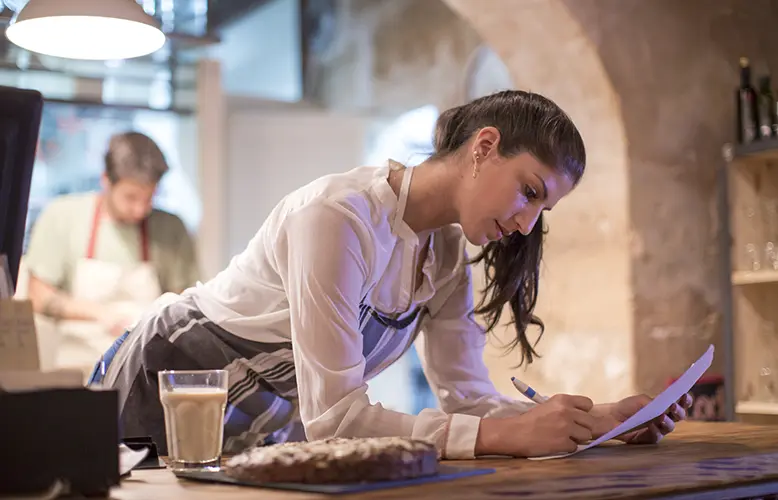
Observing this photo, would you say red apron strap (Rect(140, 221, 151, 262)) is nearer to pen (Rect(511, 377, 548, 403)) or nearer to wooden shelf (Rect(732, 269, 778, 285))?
wooden shelf (Rect(732, 269, 778, 285))

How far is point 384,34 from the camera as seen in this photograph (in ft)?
18.0

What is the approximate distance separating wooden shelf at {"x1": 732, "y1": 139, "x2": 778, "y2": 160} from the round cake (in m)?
2.31

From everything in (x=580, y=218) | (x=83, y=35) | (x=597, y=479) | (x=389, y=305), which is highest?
(x=83, y=35)

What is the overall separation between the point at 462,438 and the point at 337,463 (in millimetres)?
395

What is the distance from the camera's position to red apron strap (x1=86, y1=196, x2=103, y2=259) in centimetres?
459

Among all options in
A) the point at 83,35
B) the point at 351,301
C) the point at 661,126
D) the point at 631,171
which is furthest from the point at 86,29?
the point at 661,126

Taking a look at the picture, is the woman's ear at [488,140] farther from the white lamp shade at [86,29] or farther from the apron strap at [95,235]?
the apron strap at [95,235]

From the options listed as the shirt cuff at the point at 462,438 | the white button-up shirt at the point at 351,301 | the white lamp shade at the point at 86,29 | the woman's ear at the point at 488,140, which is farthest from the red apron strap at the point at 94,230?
the shirt cuff at the point at 462,438

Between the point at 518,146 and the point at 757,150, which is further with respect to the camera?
the point at 757,150

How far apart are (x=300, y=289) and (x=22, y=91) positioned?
48 centimetres

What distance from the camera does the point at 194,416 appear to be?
1243 millimetres

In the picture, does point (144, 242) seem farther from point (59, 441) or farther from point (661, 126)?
point (59, 441)

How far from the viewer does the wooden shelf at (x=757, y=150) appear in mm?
3080

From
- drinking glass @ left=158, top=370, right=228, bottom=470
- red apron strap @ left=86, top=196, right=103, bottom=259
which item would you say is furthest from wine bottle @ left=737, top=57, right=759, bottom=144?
red apron strap @ left=86, top=196, right=103, bottom=259
